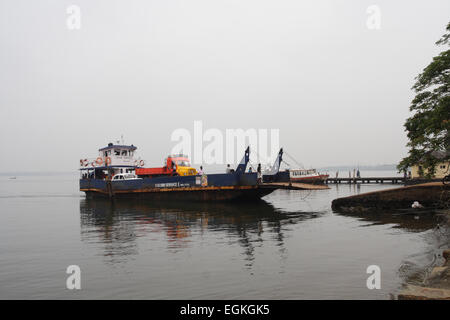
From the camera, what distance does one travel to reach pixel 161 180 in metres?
35.7

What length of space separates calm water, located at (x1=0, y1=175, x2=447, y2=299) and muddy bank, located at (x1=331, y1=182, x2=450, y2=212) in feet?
6.56

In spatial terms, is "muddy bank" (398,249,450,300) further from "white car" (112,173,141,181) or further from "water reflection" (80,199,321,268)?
"white car" (112,173,141,181)

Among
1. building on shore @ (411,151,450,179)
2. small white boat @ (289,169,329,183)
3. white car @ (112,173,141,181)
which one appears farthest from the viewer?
small white boat @ (289,169,329,183)

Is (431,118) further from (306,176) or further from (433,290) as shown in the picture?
(306,176)

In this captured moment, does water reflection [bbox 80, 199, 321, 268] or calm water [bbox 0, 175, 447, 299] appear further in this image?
water reflection [bbox 80, 199, 321, 268]

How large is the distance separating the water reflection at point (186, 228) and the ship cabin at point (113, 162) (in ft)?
45.0

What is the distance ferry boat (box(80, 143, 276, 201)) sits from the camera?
105ft

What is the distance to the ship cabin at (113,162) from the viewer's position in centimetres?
4241

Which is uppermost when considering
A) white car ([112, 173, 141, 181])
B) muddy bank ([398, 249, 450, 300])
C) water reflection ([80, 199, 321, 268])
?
white car ([112, 173, 141, 181])

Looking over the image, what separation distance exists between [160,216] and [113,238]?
27.0ft

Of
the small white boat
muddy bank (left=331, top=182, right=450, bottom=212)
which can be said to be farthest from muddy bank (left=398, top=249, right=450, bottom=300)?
the small white boat

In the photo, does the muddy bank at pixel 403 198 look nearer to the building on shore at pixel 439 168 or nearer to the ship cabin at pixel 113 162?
the building on shore at pixel 439 168

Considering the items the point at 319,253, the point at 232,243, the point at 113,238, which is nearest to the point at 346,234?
the point at 319,253
